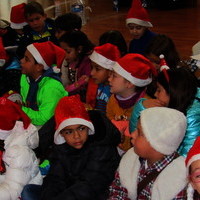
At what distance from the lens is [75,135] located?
188 centimetres

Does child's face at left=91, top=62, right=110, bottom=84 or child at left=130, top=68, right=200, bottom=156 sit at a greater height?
child at left=130, top=68, right=200, bottom=156

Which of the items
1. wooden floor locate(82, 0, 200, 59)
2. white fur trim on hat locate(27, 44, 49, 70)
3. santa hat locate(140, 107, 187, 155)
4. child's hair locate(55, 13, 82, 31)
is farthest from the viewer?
wooden floor locate(82, 0, 200, 59)

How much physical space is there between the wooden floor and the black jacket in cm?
297

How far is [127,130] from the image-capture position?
2256 mm

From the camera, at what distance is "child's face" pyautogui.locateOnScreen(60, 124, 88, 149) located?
1.87 metres

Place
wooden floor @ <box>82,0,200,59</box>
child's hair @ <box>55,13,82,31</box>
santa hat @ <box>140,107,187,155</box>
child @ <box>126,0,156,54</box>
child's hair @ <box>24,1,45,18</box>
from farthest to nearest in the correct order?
wooden floor @ <box>82,0,200,59</box> → child's hair @ <box>24,1,45,18</box> → child's hair @ <box>55,13,82,31</box> → child @ <box>126,0,156,54</box> → santa hat @ <box>140,107,187,155</box>

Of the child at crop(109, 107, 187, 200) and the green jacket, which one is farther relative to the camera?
the green jacket

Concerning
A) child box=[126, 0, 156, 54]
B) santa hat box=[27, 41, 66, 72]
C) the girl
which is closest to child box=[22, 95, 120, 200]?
santa hat box=[27, 41, 66, 72]

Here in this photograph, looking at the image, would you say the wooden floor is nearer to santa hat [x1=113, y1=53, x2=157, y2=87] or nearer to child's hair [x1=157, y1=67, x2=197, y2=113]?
santa hat [x1=113, y1=53, x2=157, y2=87]

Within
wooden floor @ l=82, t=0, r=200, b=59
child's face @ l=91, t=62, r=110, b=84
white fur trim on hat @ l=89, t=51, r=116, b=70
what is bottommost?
wooden floor @ l=82, t=0, r=200, b=59

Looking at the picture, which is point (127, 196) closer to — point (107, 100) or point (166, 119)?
point (166, 119)

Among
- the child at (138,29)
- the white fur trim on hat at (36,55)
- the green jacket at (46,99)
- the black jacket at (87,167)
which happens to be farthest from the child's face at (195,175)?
the child at (138,29)

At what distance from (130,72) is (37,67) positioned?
715 mm

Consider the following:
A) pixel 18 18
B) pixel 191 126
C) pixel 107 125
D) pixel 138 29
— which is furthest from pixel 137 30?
pixel 107 125
